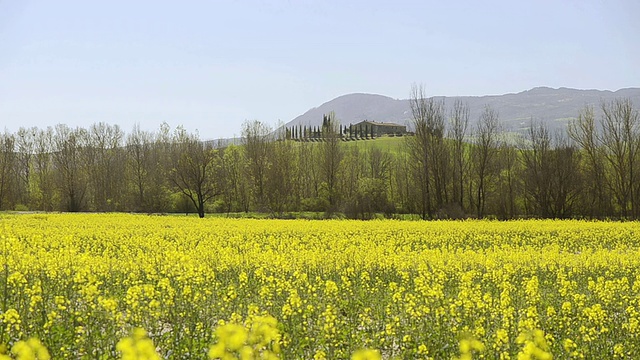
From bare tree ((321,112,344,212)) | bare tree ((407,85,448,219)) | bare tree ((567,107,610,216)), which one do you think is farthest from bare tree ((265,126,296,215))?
bare tree ((567,107,610,216))

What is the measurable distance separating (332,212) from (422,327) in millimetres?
36030

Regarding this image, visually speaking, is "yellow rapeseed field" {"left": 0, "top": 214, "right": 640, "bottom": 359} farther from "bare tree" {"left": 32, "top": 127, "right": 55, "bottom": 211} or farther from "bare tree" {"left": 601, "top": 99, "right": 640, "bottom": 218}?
"bare tree" {"left": 32, "top": 127, "right": 55, "bottom": 211}

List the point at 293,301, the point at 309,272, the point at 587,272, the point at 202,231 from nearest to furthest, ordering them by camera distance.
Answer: the point at 293,301
the point at 309,272
the point at 587,272
the point at 202,231

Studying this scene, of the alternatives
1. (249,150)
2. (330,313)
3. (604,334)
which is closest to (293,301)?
(330,313)

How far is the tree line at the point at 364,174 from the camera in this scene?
44.4 metres

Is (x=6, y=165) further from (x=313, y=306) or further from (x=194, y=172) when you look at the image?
(x=313, y=306)

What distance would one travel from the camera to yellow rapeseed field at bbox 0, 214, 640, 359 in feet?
21.2

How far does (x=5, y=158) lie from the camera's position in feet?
212

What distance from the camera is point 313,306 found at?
8719mm

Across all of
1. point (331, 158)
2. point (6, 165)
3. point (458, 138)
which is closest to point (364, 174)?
point (331, 158)

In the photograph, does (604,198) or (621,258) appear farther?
(604,198)

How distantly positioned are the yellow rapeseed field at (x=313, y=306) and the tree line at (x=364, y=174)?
91.6ft

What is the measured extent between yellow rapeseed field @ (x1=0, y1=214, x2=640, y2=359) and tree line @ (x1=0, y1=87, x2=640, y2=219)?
27929mm

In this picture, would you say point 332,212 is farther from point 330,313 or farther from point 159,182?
point 330,313
